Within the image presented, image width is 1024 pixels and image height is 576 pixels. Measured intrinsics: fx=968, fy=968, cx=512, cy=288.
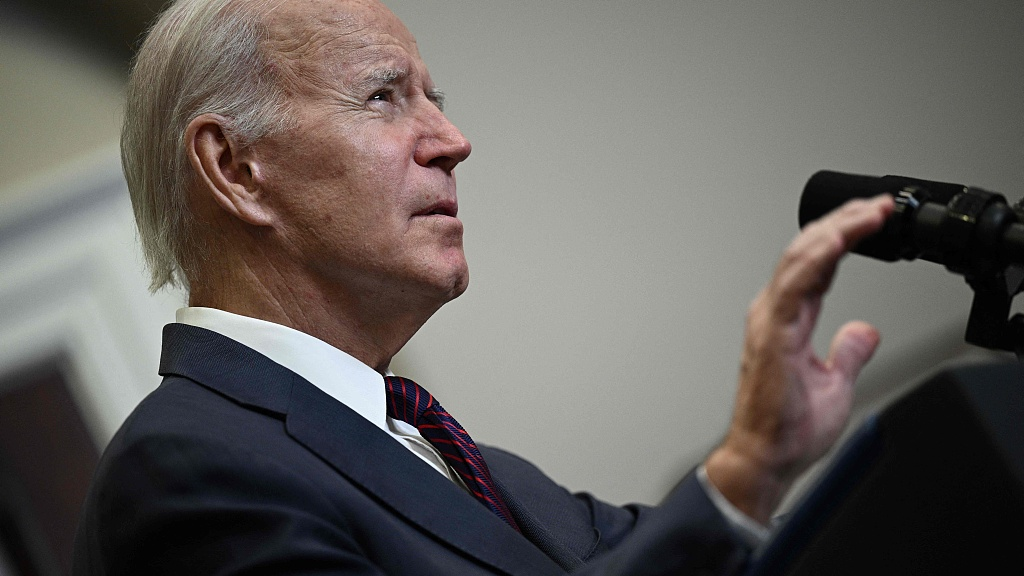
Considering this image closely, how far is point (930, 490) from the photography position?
2.09ft

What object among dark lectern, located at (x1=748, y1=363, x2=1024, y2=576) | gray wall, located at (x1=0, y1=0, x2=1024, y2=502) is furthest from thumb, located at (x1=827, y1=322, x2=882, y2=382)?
gray wall, located at (x1=0, y1=0, x2=1024, y2=502)

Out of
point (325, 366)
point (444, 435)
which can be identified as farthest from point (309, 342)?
point (444, 435)

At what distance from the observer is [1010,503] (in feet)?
1.99

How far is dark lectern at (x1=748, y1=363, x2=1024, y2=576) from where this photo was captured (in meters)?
0.61

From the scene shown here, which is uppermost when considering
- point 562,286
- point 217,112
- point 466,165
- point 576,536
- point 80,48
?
point 80,48

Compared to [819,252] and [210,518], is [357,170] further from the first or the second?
[819,252]

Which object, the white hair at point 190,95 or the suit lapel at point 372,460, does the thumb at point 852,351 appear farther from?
the white hair at point 190,95

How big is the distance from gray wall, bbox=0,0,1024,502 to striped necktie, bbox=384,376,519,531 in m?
1.12

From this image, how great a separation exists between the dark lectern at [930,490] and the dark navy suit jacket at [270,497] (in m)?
0.18

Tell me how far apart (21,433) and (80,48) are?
1.03 m

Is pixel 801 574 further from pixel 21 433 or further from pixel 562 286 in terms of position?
pixel 21 433

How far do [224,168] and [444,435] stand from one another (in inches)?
20.0

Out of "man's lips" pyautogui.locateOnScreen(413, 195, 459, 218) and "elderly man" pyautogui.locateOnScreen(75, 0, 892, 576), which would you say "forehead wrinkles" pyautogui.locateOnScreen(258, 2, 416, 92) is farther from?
"man's lips" pyautogui.locateOnScreen(413, 195, 459, 218)

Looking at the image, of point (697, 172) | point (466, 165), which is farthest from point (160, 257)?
point (697, 172)
